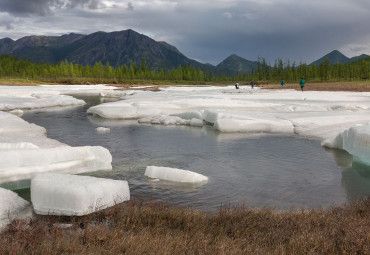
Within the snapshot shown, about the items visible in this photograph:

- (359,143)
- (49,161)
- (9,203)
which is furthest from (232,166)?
(9,203)

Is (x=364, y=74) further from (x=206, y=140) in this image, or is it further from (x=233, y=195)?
(x=233, y=195)

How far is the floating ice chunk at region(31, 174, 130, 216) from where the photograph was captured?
789cm

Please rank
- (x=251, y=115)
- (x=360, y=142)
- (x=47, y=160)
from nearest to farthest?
(x=47, y=160) → (x=360, y=142) → (x=251, y=115)

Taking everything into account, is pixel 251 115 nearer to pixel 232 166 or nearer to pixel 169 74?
pixel 232 166

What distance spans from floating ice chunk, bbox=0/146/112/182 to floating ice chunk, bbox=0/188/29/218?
1663mm

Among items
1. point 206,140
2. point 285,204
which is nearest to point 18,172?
point 285,204

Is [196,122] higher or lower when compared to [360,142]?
lower

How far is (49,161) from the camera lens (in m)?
11.2

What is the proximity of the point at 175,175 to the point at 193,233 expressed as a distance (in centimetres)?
500

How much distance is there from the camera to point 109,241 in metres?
6.02

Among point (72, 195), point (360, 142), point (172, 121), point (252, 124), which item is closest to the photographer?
Answer: point (72, 195)

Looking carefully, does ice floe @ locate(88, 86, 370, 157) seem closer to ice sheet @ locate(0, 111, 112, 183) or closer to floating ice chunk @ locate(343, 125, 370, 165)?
floating ice chunk @ locate(343, 125, 370, 165)

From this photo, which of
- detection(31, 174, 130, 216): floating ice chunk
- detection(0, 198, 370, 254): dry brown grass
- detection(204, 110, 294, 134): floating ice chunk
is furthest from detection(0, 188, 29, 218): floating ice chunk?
detection(204, 110, 294, 134): floating ice chunk

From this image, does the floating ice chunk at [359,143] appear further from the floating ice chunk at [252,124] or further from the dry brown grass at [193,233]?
the floating ice chunk at [252,124]
